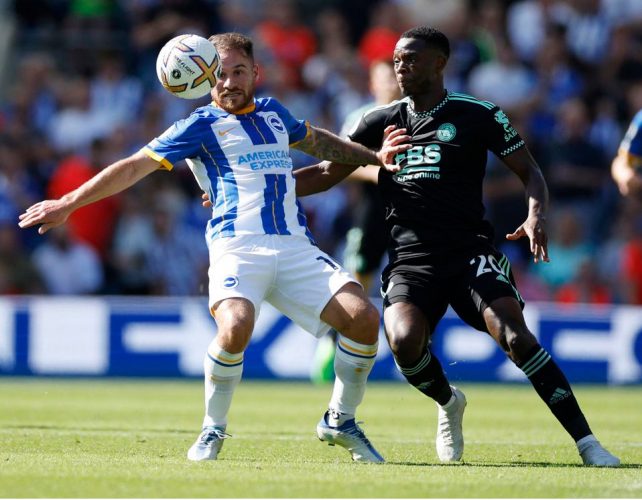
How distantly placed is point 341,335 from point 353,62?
33.8 feet

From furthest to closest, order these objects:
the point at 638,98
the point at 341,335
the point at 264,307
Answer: the point at 638,98
the point at 264,307
the point at 341,335

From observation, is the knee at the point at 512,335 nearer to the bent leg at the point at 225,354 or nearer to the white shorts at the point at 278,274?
the white shorts at the point at 278,274

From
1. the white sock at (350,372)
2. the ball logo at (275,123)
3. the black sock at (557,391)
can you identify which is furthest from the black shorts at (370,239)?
the black sock at (557,391)

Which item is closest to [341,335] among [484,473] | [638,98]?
[484,473]

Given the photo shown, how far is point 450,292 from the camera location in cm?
730

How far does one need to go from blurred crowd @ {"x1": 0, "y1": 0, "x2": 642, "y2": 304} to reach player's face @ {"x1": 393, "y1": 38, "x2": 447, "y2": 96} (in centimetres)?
821

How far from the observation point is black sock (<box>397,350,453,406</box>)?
7.13 m

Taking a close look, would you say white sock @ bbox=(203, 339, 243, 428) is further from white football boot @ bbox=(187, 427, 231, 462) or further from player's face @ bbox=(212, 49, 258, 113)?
player's face @ bbox=(212, 49, 258, 113)

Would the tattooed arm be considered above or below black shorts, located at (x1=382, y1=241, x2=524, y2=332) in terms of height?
above

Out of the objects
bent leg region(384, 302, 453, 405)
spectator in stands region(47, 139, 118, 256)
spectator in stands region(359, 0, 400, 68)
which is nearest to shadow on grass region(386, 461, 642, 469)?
bent leg region(384, 302, 453, 405)

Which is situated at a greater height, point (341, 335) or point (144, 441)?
point (341, 335)

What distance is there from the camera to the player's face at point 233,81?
705 cm

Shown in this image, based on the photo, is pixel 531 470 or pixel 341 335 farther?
pixel 341 335

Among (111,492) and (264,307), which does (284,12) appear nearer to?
(264,307)
